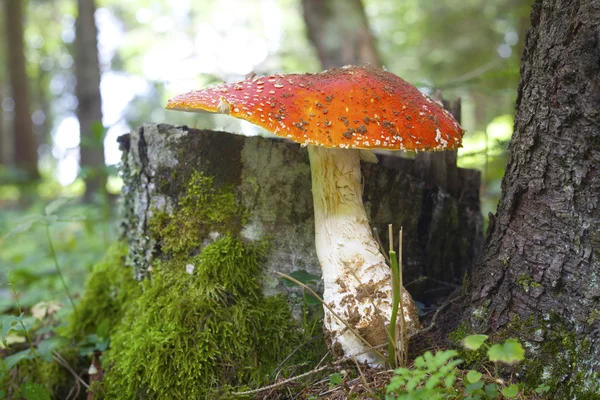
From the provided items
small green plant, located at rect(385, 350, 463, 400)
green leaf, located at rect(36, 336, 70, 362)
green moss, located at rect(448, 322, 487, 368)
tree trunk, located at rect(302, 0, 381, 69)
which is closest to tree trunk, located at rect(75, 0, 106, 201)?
tree trunk, located at rect(302, 0, 381, 69)

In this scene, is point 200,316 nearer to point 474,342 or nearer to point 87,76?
point 474,342

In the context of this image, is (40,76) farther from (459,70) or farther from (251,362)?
(251,362)

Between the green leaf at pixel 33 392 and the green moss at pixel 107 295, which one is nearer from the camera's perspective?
the green leaf at pixel 33 392

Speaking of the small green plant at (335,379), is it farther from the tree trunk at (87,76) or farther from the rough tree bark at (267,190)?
the tree trunk at (87,76)

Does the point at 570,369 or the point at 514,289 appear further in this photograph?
the point at 514,289

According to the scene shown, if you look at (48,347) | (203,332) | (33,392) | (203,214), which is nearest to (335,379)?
(203,332)

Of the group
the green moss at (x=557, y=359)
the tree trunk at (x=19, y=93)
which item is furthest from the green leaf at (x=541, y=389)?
the tree trunk at (x=19, y=93)

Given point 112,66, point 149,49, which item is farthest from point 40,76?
point 112,66

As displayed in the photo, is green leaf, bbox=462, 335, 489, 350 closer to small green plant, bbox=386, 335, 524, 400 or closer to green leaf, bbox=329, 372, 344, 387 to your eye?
small green plant, bbox=386, 335, 524, 400
